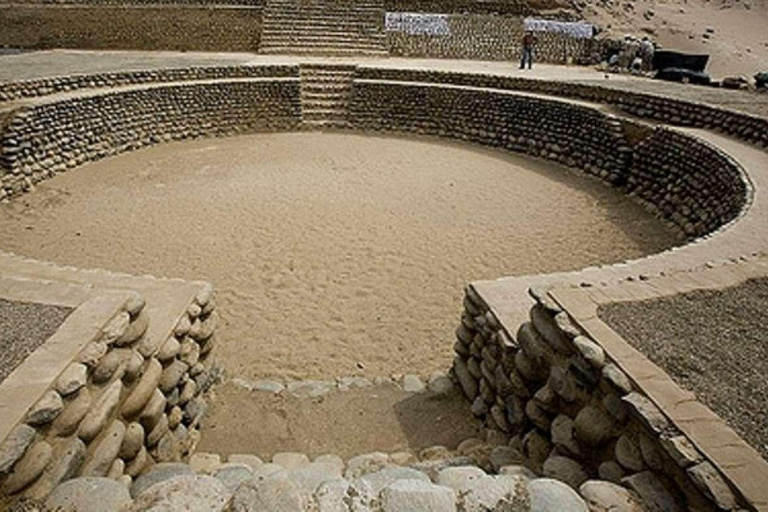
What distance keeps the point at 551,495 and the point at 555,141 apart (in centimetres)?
1052

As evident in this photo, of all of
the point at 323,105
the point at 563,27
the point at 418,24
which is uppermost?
the point at 563,27

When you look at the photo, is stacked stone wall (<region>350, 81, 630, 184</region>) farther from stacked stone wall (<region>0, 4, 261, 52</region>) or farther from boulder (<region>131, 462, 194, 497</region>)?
boulder (<region>131, 462, 194, 497</region>)

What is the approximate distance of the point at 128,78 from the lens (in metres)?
12.9

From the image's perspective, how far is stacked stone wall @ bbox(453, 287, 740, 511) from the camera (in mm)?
2430

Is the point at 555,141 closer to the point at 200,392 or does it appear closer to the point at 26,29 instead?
the point at 200,392

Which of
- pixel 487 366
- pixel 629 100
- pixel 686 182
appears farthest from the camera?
pixel 629 100

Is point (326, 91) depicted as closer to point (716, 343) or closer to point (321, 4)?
point (321, 4)

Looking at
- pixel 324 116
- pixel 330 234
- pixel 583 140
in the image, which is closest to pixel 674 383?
pixel 330 234

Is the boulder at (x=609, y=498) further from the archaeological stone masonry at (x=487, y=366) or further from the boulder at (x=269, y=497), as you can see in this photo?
the boulder at (x=269, y=497)

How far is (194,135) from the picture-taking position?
1310 centimetres

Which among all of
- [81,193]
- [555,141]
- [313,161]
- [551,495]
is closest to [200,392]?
[551,495]

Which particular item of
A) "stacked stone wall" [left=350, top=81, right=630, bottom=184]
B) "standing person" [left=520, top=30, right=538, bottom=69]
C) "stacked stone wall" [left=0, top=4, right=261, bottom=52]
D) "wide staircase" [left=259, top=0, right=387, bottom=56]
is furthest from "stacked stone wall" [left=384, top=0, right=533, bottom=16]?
"stacked stone wall" [left=350, top=81, right=630, bottom=184]

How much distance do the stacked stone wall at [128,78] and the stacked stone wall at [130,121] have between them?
20.4 inches

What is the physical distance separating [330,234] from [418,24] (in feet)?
39.1
